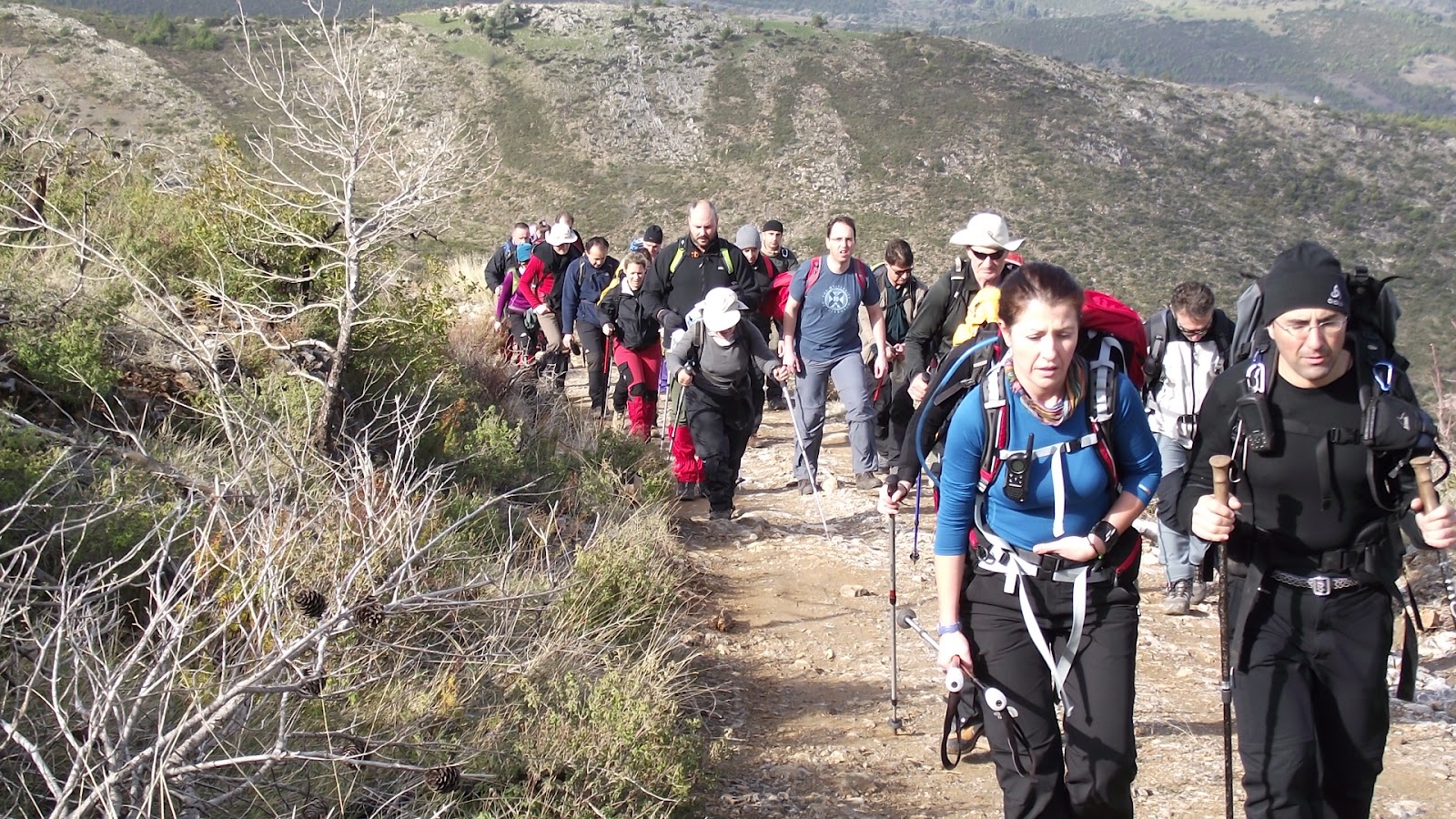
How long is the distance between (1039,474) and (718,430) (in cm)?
484

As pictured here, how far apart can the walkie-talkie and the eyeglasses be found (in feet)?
2.58

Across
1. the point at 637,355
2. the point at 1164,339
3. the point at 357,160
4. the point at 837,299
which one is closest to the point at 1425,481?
the point at 1164,339

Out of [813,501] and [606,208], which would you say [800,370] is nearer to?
[813,501]

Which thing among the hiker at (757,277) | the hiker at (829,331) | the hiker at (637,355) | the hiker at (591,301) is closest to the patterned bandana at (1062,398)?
the hiker at (757,277)

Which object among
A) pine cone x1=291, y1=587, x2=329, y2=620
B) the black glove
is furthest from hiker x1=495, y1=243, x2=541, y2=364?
pine cone x1=291, y1=587, x2=329, y2=620

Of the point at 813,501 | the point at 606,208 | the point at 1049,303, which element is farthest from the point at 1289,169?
the point at 1049,303

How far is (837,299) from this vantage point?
8.59m

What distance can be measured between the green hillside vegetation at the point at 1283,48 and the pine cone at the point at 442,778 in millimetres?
117492

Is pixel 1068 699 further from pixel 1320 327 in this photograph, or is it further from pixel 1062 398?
pixel 1320 327

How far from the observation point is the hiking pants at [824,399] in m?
8.73

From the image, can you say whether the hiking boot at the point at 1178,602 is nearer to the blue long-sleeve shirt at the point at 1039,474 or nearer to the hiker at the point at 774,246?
the blue long-sleeve shirt at the point at 1039,474

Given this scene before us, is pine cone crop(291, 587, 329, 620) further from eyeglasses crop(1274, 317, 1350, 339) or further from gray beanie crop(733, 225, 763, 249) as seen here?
gray beanie crop(733, 225, 763, 249)

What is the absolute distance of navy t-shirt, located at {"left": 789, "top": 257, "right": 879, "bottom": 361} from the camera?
28.2 feet

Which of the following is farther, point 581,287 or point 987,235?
point 581,287
